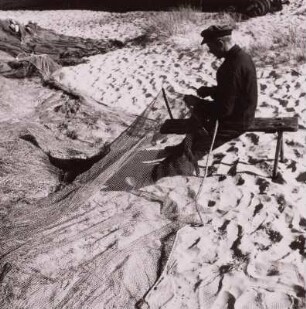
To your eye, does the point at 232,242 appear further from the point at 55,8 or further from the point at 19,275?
the point at 55,8

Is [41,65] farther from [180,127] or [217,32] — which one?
[217,32]

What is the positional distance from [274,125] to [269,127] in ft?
0.20

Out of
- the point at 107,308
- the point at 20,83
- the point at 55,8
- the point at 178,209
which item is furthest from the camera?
the point at 55,8

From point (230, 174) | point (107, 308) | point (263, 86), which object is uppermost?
point (263, 86)

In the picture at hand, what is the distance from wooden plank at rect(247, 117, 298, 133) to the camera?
4.34 metres

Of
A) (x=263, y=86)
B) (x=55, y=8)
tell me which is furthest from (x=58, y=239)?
(x=55, y=8)

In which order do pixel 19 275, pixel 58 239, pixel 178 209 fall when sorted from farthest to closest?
pixel 178 209, pixel 58 239, pixel 19 275

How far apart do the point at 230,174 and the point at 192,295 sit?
5.79ft

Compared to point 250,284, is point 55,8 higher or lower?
higher

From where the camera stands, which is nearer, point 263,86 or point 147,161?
point 147,161

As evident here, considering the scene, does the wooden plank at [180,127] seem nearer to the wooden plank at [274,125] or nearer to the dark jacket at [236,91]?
the dark jacket at [236,91]

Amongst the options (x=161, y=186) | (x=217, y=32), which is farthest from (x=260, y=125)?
(x=161, y=186)

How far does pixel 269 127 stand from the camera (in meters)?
4.41

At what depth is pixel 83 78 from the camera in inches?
324
